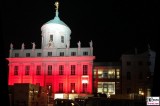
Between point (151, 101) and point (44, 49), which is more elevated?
point (44, 49)

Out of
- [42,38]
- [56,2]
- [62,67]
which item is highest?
[56,2]

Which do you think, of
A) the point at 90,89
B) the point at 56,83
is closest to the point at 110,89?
the point at 90,89

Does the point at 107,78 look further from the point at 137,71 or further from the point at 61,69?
the point at 61,69

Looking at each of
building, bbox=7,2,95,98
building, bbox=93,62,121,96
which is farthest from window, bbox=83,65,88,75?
building, bbox=93,62,121,96

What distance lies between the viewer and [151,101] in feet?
32.9

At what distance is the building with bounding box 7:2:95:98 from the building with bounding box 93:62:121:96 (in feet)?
19.7

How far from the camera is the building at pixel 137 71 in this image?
6303 cm

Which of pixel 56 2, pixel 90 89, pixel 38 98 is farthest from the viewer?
pixel 56 2

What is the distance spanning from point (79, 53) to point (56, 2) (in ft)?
49.8

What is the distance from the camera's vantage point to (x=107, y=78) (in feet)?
216

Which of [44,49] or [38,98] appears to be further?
[44,49]

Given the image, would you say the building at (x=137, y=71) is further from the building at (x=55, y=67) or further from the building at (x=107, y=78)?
the building at (x=55, y=67)

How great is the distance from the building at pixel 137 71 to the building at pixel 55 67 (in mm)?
7944

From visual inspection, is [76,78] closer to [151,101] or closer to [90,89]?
[90,89]
